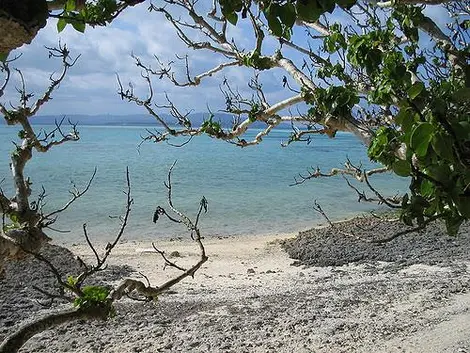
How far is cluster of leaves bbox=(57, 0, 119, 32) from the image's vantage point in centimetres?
145

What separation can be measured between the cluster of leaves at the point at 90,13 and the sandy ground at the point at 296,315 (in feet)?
14.6

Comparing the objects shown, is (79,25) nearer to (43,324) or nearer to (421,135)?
(421,135)

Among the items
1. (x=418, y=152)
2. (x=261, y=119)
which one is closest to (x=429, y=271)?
(x=261, y=119)

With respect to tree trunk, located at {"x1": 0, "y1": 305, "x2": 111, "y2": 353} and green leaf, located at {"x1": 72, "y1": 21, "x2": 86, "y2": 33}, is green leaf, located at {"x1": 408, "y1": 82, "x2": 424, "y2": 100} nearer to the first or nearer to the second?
green leaf, located at {"x1": 72, "y1": 21, "x2": 86, "y2": 33}

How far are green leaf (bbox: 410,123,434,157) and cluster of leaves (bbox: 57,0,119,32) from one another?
998 millimetres

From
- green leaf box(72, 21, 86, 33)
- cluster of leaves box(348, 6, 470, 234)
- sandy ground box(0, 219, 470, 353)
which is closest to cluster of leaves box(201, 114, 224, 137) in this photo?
sandy ground box(0, 219, 470, 353)

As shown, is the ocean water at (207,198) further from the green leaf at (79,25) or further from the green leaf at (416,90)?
the green leaf at (416,90)

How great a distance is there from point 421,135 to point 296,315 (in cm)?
630

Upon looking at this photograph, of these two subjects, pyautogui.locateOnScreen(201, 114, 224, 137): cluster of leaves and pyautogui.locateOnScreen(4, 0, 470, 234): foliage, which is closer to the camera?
pyautogui.locateOnScreen(4, 0, 470, 234): foliage

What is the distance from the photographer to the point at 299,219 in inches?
755

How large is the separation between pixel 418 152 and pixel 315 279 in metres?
8.67

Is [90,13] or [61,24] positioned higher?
[90,13]

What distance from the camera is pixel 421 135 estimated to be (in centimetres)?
84

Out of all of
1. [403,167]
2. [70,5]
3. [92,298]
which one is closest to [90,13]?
[70,5]
